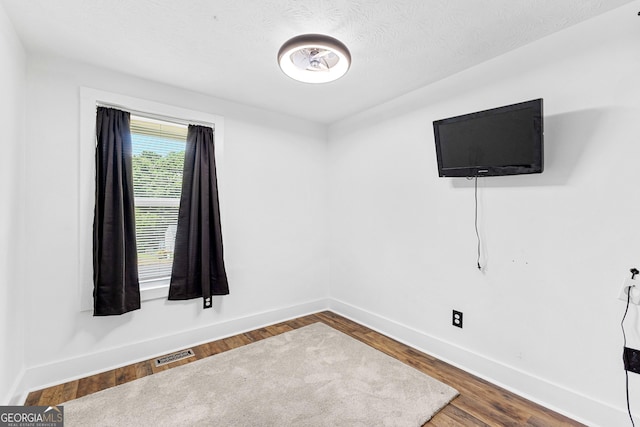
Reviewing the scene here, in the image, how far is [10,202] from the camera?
174 centimetres

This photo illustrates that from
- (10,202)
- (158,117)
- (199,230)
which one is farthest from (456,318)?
(10,202)

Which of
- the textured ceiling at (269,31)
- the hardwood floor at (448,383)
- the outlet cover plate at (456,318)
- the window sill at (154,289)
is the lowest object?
the hardwood floor at (448,383)

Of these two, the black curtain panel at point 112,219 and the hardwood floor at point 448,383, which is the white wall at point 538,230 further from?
the black curtain panel at point 112,219

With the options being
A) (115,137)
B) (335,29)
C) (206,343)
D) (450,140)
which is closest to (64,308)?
(206,343)

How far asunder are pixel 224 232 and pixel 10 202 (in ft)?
4.88

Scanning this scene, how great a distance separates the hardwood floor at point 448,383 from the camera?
1753 millimetres

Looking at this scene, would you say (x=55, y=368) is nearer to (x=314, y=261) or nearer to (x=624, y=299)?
(x=314, y=261)

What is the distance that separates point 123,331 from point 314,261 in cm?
199

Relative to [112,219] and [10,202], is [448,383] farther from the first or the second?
[10,202]

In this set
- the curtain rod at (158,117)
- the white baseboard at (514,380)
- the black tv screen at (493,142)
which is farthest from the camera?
the curtain rod at (158,117)

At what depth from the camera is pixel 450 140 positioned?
2219 millimetres

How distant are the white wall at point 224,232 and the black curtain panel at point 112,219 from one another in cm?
13

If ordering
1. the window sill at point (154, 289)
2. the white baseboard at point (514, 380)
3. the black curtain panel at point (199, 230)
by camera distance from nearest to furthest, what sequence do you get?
the white baseboard at point (514, 380), the window sill at point (154, 289), the black curtain panel at point (199, 230)

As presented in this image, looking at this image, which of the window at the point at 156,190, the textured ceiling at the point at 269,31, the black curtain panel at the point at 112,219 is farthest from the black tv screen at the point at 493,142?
the black curtain panel at the point at 112,219
